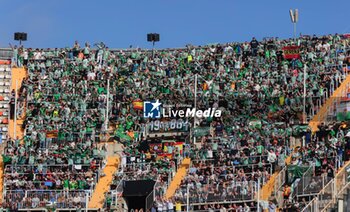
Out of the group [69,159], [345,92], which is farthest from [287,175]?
[69,159]

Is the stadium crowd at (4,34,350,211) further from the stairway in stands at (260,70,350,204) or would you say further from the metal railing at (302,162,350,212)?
the metal railing at (302,162,350,212)

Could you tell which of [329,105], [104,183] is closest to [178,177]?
[104,183]

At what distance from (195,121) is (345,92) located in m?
8.59

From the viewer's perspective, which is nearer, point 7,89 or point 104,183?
point 104,183

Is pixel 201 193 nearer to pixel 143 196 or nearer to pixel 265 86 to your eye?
pixel 143 196

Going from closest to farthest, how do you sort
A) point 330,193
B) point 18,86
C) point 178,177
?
point 330,193 < point 178,177 < point 18,86

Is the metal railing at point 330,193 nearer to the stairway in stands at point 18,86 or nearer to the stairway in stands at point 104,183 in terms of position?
the stairway in stands at point 104,183

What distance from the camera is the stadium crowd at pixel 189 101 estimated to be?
5847cm

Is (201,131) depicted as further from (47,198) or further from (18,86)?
(18,86)

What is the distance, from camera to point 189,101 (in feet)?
216

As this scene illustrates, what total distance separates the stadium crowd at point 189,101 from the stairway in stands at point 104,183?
0.48m

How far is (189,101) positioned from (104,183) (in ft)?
26.6

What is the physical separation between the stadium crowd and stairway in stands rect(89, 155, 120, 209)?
479 millimetres

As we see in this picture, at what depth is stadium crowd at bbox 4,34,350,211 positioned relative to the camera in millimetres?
58469
